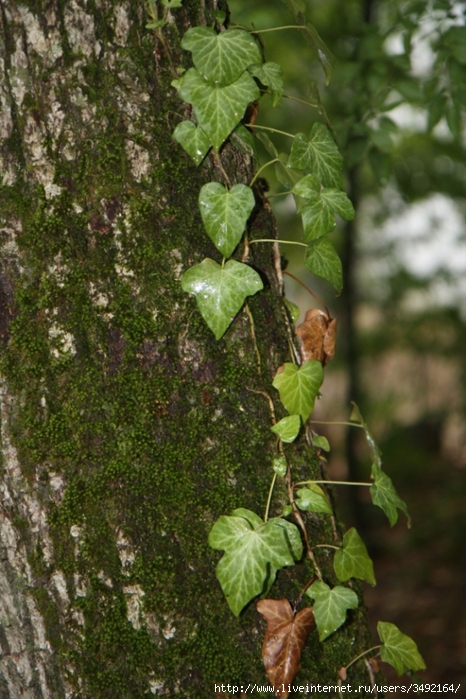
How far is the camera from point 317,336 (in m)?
1.06

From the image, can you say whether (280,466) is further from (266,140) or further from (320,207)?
(266,140)

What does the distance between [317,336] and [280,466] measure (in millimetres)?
256

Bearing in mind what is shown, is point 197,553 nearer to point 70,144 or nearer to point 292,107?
point 70,144

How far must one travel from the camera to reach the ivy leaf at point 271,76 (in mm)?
925

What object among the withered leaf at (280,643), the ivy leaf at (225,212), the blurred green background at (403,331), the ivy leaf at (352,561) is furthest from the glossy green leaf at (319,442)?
the blurred green background at (403,331)

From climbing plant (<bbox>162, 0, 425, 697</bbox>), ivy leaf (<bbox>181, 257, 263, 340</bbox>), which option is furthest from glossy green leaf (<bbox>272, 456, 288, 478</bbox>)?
ivy leaf (<bbox>181, 257, 263, 340</bbox>)

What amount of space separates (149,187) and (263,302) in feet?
0.90

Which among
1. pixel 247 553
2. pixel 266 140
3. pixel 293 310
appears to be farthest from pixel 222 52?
pixel 247 553

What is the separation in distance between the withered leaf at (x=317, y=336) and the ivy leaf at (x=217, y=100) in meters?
0.36

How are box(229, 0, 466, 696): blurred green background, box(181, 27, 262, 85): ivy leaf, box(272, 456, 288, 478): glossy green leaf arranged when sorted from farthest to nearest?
1. box(229, 0, 466, 696): blurred green background
2. box(272, 456, 288, 478): glossy green leaf
3. box(181, 27, 262, 85): ivy leaf

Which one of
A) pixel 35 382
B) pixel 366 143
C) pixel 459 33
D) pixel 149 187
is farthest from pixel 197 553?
pixel 459 33

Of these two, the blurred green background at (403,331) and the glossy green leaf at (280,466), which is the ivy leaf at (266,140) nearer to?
the glossy green leaf at (280,466)

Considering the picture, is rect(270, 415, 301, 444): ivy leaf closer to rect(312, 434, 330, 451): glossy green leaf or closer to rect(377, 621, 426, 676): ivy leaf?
rect(312, 434, 330, 451): glossy green leaf

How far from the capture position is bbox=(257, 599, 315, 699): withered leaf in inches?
36.4
